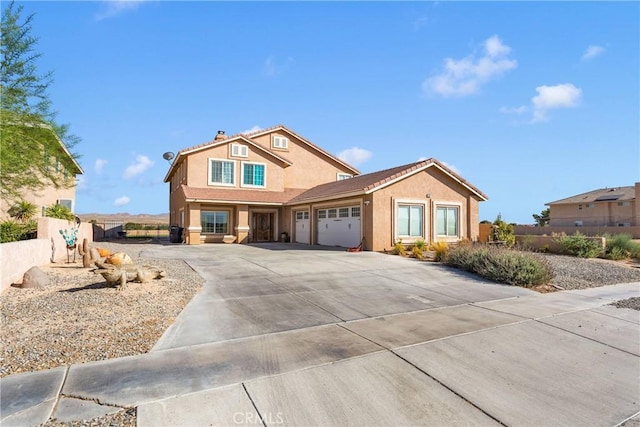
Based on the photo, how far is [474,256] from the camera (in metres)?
12.9

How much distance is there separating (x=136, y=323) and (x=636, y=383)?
7.58 m

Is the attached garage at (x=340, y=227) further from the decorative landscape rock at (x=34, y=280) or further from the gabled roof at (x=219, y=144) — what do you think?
the decorative landscape rock at (x=34, y=280)

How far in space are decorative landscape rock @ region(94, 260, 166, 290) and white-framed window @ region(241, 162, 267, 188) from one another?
17355 mm

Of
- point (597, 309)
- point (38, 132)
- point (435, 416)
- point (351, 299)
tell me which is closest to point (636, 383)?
point (435, 416)

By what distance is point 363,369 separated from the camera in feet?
15.3

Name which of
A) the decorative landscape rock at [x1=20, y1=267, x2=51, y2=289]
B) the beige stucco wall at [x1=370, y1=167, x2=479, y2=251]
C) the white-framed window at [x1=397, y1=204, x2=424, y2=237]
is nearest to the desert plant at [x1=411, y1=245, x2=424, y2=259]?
the beige stucco wall at [x1=370, y1=167, x2=479, y2=251]

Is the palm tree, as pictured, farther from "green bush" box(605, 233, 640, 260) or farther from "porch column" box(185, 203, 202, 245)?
"green bush" box(605, 233, 640, 260)

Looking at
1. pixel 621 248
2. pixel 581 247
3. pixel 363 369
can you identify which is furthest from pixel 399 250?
pixel 363 369

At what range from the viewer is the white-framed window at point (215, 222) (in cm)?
2556

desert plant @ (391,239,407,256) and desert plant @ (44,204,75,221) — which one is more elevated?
desert plant @ (44,204,75,221)

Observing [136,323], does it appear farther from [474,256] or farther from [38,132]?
A: [474,256]

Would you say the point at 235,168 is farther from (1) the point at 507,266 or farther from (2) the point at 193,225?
(1) the point at 507,266

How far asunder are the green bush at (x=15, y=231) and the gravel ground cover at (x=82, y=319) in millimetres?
3537

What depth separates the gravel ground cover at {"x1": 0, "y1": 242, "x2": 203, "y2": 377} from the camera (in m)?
5.04
